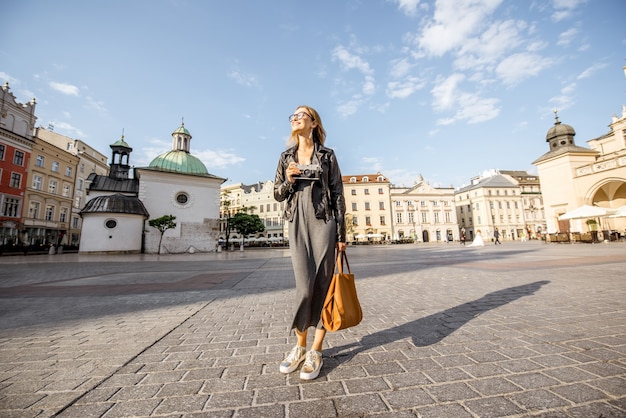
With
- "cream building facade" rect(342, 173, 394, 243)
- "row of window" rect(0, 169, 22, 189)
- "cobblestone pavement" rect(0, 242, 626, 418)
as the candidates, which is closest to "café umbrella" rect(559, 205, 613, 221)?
"cobblestone pavement" rect(0, 242, 626, 418)

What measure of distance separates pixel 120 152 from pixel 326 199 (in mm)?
40109

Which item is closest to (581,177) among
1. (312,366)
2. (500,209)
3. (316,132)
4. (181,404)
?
(316,132)

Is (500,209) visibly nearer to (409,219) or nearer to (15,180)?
(409,219)

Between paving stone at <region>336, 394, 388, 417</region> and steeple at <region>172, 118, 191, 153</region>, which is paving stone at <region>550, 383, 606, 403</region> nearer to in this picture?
A: paving stone at <region>336, 394, 388, 417</region>

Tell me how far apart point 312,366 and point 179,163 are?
3576cm

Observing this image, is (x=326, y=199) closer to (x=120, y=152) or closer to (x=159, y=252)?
(x=159, y=252)

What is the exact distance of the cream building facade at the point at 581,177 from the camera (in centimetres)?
2377

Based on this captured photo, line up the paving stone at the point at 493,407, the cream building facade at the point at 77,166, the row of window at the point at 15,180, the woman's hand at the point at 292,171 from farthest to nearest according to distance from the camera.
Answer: the cream building facade at the point at 77,166 → the row of window at the point at 15,180 → the woman's hand at the point at 292,171 → the paving stone at the point at 493,407

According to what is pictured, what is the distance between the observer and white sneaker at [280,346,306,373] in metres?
2.03

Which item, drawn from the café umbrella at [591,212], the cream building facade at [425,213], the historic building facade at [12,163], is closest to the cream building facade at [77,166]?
the historic building facade at [12,163]

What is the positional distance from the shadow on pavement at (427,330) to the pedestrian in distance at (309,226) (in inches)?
12.5

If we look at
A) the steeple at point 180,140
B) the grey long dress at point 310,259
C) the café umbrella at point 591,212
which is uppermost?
the steeple at point 180,140

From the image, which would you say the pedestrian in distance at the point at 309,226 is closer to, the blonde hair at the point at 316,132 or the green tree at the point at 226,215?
the blonde hair at the point at 316,132

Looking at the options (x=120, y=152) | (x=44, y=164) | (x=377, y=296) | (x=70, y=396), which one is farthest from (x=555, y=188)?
(x=44, y=164)
